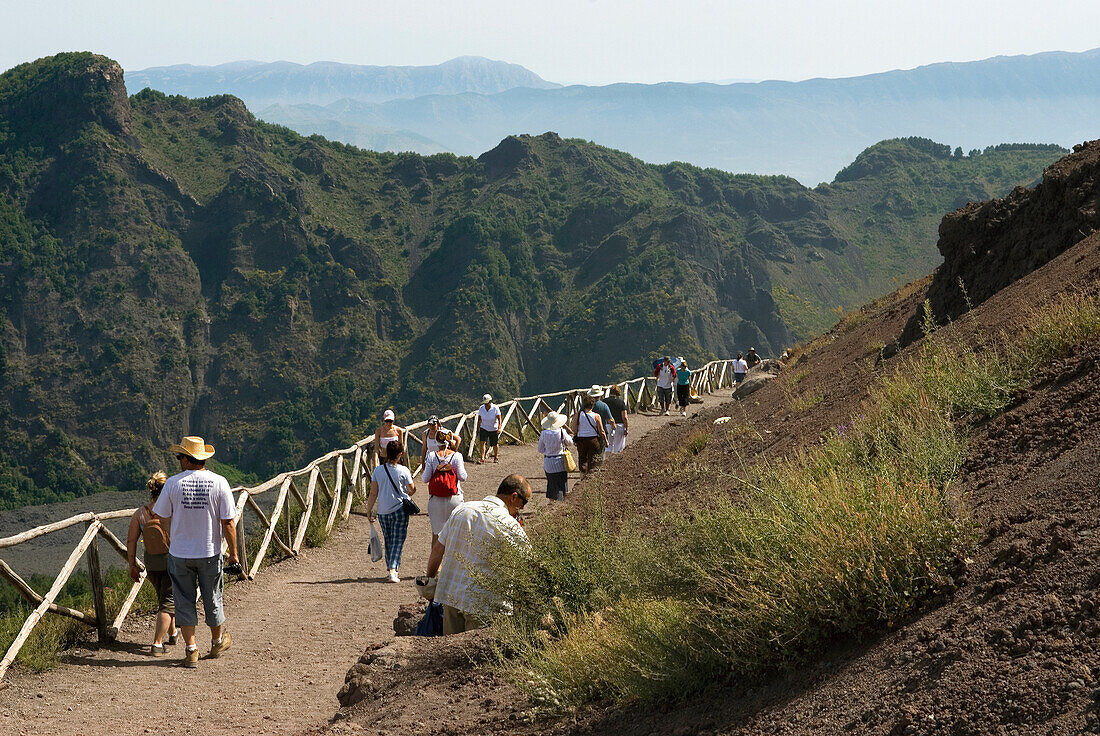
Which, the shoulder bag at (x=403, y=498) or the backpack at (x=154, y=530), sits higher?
the backpack at (x=154, y=530)

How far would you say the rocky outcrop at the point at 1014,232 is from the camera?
427 inches

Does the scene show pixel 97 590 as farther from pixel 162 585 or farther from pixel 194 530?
pixel 194 530

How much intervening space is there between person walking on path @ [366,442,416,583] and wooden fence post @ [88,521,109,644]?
258 centimetres

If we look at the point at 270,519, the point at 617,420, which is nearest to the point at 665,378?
the point at 617,420

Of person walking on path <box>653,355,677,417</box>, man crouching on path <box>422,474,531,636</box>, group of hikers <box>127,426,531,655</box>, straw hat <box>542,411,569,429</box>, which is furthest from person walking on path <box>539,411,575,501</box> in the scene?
person walking on path <box>653,355,677,417</box>

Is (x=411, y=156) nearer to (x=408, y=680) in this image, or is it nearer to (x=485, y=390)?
(x=485, y=390)

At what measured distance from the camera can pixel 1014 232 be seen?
39.6ft

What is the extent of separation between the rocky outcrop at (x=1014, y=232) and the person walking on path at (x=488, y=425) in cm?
706

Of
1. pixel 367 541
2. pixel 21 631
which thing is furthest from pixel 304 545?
pixel 21 631

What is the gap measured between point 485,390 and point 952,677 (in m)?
103

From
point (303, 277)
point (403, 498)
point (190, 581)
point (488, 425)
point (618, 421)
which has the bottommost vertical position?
point (488, 425)

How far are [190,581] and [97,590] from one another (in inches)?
40.0

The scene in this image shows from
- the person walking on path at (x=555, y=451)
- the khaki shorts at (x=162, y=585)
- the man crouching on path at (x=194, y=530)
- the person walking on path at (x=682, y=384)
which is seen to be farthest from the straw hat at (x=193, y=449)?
the person walking on path at (x=682, y=384)

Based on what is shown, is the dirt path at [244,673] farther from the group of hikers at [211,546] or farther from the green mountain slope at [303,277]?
the green mountain slope at [303,277]
